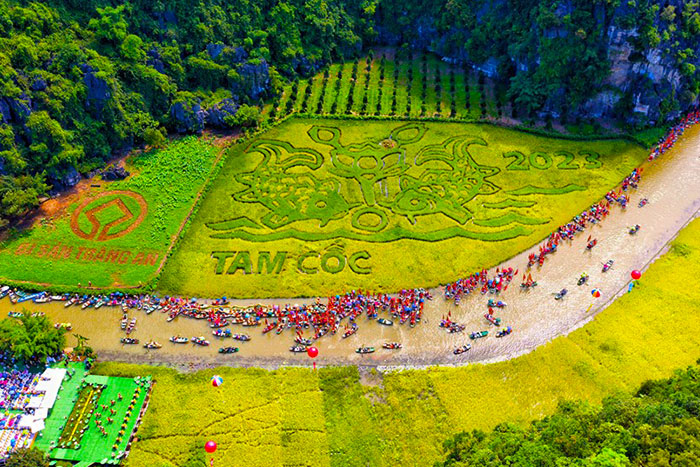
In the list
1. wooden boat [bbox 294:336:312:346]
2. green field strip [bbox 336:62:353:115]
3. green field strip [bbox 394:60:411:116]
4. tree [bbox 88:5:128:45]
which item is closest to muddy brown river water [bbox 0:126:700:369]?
wooden boat [bbox 294:336:312:346]

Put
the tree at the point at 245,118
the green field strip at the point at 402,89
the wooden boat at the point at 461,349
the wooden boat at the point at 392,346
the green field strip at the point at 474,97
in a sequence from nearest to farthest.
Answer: the wooden boat at the point at 461,349
the wooden boat at the point at 392,346
the tree at the point at 245,118
the green field strip at the point at 474,97
the green field strip at the point at 402,89

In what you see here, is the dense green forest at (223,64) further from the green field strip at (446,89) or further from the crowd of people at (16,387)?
the crowd of people at (16,387)

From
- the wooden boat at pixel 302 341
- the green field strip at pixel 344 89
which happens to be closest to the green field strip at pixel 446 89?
the green field strip at pixel 344 89

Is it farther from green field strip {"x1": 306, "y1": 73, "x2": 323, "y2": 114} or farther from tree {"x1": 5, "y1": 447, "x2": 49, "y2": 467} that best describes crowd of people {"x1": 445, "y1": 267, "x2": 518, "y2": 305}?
green field strip {"x1": 306, "y1": 73, "x2": 323, "y2": 114}

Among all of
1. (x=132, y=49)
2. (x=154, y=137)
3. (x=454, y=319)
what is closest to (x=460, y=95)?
(x=454, y=319)

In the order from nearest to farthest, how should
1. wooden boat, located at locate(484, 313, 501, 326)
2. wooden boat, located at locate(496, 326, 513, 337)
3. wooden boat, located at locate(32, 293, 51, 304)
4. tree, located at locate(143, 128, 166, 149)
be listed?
wooden boat, located at locate(496, 326, 513, 337) < wooden boat, located at locate(484, 313, 501, 326) < wooden boat, located at locate(32, 293, 51, 304) < tree, located at locate(143, 128, 166, 149)

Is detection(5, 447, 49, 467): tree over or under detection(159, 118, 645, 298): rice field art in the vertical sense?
under
